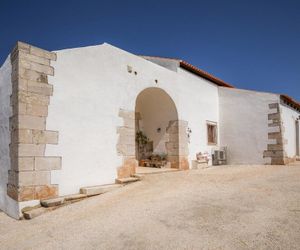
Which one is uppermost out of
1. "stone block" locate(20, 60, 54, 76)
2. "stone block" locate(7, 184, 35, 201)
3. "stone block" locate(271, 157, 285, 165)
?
"stone block" locate(20, 60, 54, 76)

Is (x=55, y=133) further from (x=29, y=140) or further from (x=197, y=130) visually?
(x=197, y=130)

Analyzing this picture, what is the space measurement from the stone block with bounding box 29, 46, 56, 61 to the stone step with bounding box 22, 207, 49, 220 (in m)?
3.18

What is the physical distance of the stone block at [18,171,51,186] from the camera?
4.84m

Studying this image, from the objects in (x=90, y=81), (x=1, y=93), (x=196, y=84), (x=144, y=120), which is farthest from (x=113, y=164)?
(x=196, y=84)

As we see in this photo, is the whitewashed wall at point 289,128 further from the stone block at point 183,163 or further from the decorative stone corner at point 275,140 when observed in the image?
the stone block at point 183,163

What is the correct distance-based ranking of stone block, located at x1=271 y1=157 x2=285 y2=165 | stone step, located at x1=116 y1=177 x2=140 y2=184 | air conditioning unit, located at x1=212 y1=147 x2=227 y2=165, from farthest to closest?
air conditioning unit, located at x1=212 y1=147 x2=227 y2=165
stone block, located at x1=271 y1=157 x2=285 y2=165
stone step, located at x1=116 y1=177 x2=140 y2=184

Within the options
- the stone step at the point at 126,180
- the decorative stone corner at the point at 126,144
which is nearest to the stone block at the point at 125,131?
the decorative stone corner at the point at 126,144

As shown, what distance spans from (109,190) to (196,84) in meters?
6.27

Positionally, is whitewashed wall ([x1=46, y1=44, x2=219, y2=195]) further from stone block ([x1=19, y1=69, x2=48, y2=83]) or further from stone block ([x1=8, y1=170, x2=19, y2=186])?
stone block ([x1=8, y1=170, x2=19, y2=186])

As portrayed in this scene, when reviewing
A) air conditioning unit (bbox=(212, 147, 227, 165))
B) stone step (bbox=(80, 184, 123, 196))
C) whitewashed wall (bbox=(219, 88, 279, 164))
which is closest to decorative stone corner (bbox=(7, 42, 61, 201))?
stone step (bbox=(80, 184, 123, 196))

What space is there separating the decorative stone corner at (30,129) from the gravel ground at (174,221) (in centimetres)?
63

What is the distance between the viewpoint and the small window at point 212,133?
11.0 metres

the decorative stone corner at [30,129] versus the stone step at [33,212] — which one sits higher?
the decorative stone corner at [30,129]

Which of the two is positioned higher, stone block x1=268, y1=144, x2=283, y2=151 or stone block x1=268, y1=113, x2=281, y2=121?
stone block x1=268, y1=113, x2=281, y2=121
